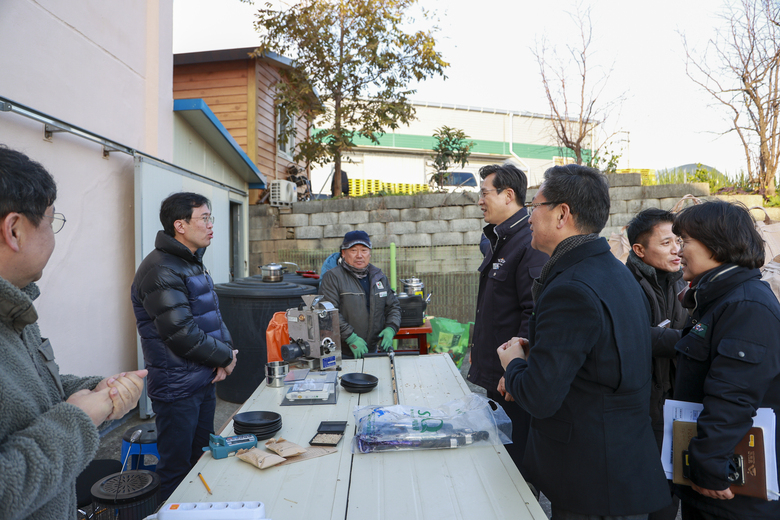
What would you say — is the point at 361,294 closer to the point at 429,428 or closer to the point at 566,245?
the point at 429,428

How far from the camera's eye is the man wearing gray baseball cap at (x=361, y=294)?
4191 mm

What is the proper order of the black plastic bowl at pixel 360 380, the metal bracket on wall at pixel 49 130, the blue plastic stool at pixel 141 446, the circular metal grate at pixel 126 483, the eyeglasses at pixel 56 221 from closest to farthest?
the eyeglasses at pixel 56 221 → the circular metal grate at pixel 126 483 → the black plastic bowl at pixel 360 380 → the blue plastic stool at pixel 141 446 → the metal bracket on wall at pixel 49 130

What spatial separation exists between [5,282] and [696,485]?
2.28m

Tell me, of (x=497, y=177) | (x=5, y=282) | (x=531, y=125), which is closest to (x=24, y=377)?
(x=5, y=282)

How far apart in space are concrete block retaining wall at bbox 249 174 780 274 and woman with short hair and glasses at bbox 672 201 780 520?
263 inches

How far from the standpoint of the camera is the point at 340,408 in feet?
8.16

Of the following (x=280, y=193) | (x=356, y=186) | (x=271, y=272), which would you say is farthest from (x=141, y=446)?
(x=356, y=186)

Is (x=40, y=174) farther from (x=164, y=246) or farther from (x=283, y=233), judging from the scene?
(x=283, y=233)

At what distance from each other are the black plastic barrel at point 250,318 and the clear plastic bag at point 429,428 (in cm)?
330

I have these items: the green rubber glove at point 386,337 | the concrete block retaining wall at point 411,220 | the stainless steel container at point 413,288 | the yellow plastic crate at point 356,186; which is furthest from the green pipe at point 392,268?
the yellow plastic crate at point 356,186

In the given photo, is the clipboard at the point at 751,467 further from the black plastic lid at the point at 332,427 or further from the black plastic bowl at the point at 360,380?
the black plastic bowl at the point at 360,380

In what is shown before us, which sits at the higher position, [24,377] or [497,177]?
[497,177]

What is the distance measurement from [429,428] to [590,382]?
2.37 ft

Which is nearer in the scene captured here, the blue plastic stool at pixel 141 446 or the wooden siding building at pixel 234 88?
the blue plastic stool at pixel 141 446
